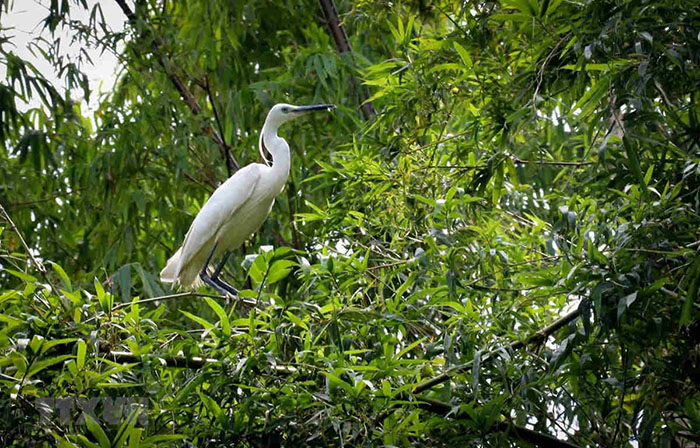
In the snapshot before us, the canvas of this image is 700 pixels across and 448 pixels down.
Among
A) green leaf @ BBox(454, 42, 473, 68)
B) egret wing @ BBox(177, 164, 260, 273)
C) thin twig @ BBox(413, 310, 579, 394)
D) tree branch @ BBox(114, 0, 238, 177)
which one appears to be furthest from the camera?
tree branch @ BBox(114, 0, 238, 177)

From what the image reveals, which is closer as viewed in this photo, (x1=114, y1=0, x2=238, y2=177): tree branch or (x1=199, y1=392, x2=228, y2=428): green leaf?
(x1=199, y1=392, x2=228, y2=428): green leaf

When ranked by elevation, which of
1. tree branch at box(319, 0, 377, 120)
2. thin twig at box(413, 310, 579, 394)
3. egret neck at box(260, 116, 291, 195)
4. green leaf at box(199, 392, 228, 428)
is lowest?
thin twig at box(413, 310, 579, 394)

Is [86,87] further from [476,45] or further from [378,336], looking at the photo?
[378,336]

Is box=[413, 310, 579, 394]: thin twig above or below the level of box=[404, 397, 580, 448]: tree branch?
above

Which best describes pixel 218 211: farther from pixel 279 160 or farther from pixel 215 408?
pixel 215 408

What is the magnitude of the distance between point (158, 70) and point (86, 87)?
39 centimetres

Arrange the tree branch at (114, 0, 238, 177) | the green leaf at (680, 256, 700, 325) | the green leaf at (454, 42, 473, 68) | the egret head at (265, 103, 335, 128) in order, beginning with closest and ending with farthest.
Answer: the green leaf at (680, 256, 700, 325) → the green leaf at (454, 42, 473, 68) → the egret head at (265, 103, 335, 128) → the tree branch at (114, 0, 238, 177)

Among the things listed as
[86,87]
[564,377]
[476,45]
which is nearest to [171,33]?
[86,87]

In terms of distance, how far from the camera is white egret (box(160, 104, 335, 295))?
3.20 m

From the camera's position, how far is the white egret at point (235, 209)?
3203 millimetres

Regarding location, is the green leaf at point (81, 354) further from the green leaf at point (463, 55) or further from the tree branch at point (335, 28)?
the tree branch at point (335, 28)

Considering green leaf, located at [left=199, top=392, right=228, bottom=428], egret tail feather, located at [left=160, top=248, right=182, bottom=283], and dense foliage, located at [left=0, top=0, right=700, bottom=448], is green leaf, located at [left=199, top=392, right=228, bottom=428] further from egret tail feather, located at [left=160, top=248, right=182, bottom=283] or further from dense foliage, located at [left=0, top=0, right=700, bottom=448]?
egret tail feather, located at [left=160, top=248, right=182, bottom=283]

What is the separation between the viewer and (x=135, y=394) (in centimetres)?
213

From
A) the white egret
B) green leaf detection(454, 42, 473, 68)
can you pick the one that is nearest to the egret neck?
the white egret
